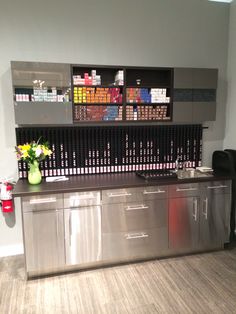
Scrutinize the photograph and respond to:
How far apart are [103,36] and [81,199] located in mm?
1884

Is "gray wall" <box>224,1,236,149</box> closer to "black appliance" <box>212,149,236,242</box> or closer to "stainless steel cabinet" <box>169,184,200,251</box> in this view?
"black appliance" <box>212,149,236,242</box>

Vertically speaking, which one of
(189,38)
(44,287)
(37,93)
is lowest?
(44,287)

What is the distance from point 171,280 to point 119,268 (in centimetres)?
55

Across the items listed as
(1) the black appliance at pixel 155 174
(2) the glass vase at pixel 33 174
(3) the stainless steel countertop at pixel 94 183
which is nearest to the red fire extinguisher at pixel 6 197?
(3) the stainless steel countertop at pixel 94 183

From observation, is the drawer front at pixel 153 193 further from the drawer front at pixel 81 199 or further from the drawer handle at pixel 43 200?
the drawer handle at pixel 43 200

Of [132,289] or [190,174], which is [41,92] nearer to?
[190,174]

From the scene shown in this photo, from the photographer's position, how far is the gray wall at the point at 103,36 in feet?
9.16

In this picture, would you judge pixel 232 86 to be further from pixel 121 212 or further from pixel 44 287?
pixel 44 287

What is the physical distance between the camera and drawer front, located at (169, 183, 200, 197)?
110 inches

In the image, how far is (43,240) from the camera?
2.52 metres

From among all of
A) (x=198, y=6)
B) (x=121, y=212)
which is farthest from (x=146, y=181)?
(x=198, y=6)

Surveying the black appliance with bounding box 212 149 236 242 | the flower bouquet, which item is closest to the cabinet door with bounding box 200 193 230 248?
the black appliance with bounding box 212 149 236 242

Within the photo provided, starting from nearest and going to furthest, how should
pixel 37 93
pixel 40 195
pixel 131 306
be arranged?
pixel 131 306
pixel 40 195
pixel 37 93

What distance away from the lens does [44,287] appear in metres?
2.45
